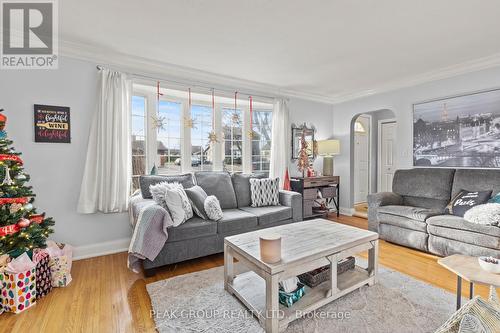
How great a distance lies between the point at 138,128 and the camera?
3.37 metres

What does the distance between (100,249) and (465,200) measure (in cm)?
437

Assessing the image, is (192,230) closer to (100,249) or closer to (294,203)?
(100,249)

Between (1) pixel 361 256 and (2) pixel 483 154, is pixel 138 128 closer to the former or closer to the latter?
(1) pixel 361 256

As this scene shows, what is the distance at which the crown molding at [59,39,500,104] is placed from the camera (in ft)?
9.22

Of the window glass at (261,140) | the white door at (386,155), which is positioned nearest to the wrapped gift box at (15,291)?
the window glass at (261,140)

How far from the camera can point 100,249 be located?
2.97 metres

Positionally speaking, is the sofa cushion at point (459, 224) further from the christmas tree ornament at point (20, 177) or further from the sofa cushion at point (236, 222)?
the christmas tree ornament at point (20, 177)

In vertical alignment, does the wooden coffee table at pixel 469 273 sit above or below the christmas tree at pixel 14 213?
below

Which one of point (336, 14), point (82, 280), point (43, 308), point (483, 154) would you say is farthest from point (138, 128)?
point (483, 154)

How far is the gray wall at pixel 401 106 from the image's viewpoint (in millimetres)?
3275

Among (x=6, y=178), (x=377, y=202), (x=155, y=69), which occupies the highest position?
(x=155, y=69)

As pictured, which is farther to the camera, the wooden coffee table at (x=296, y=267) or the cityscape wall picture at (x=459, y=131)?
the cityscape wall picture at (x=459, y=131)

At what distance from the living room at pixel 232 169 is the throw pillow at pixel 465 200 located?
19 mm

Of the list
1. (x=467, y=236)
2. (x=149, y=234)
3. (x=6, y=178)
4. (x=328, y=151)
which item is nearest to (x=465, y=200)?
(x=467, y=236)
